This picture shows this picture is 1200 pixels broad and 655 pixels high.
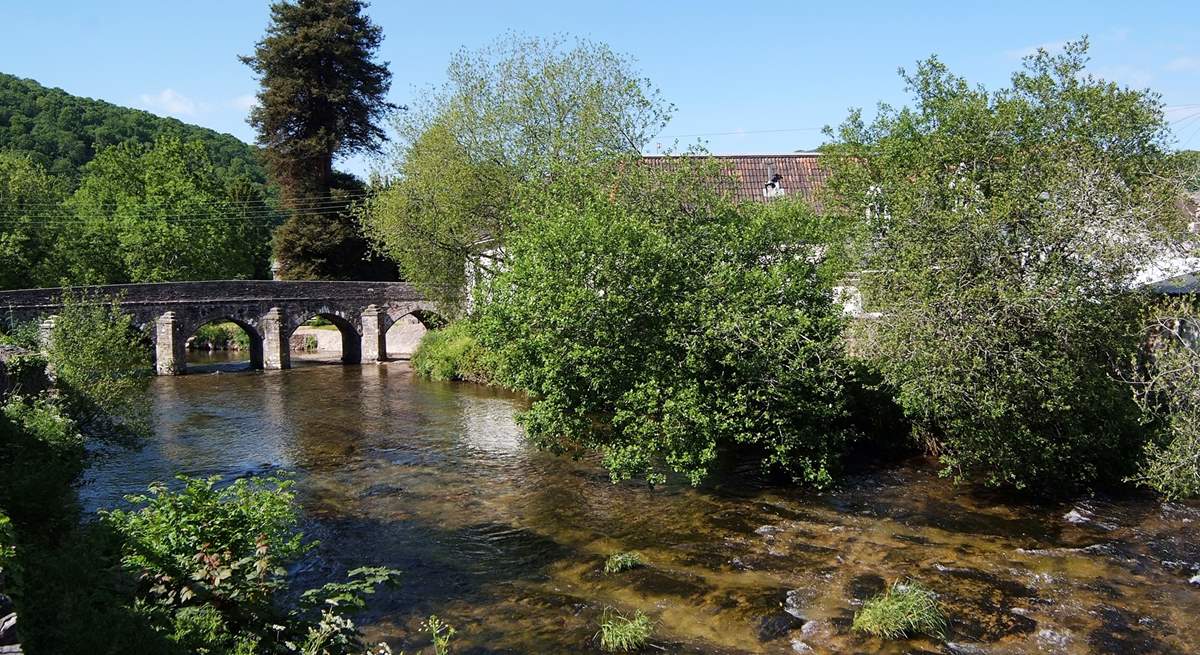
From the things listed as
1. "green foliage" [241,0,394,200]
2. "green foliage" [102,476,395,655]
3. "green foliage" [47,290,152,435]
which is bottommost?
"green foliage" [102,476,395,655]

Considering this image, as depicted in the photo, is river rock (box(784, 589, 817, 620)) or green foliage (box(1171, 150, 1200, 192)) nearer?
river rock (box(784, 589, 817, 620))

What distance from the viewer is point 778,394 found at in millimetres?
15836

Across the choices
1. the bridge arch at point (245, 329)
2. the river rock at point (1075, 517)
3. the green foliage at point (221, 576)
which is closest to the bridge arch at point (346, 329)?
the bridge arch at point (245, 329)

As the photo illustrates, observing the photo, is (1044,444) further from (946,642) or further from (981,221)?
(946,642)

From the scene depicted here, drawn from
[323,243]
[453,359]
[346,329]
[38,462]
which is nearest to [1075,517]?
[38,462]

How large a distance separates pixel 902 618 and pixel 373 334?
3677 centimetres

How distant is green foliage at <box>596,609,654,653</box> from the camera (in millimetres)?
10617

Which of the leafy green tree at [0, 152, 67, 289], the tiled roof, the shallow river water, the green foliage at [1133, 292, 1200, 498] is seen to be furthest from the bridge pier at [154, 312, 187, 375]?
the green foliage at [1133, 292, 1200, 498]

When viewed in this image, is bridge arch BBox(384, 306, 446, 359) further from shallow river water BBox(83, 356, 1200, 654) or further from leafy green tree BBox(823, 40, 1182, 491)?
leafy green tree BBox(823, 40, 1182, 491)

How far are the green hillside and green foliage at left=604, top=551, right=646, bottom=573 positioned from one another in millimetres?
60505

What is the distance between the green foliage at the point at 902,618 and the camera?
10.8 meters

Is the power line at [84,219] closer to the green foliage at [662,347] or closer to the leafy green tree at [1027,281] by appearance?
the green foliage at [662,347]

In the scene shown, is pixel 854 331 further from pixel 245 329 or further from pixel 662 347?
pixel 245 329

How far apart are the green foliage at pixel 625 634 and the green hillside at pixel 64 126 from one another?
62662 millimetres
